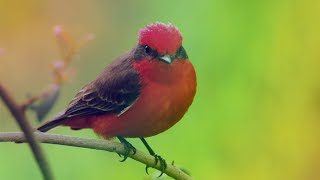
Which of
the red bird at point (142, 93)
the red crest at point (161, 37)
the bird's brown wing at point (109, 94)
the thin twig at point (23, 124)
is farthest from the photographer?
the bird's brown wing at point (109, 94)

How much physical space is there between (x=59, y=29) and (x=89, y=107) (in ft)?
4.34

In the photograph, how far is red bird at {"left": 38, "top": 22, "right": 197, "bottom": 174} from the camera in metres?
1.95

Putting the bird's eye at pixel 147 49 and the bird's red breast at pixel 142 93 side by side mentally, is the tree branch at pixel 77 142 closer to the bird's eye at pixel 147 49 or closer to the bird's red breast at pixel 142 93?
the bird's red breast at pixel 142 93

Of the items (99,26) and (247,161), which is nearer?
(247,161)

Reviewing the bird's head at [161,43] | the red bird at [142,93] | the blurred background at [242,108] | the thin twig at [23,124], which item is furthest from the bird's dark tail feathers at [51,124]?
the thin twig at [23,124]

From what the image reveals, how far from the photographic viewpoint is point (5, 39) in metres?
4.42

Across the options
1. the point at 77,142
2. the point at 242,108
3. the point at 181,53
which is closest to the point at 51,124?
the point at 181,53

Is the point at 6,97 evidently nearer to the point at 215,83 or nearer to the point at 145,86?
the point at 145,86

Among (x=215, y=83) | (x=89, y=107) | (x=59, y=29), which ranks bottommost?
Answer: (x=59, y=29)

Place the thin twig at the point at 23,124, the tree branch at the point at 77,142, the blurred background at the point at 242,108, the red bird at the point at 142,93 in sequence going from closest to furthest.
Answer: the thin twig at the point at 23,124, the tree branch at the point at 77,142, the red bird at the point at 142,93, the blurred background at the point at 242,108

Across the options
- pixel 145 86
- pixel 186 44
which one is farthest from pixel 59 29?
pixel 186 44

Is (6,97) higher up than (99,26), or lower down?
lower down

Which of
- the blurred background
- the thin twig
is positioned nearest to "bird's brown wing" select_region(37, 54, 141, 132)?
the blurred background

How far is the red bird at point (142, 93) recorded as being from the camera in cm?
195
